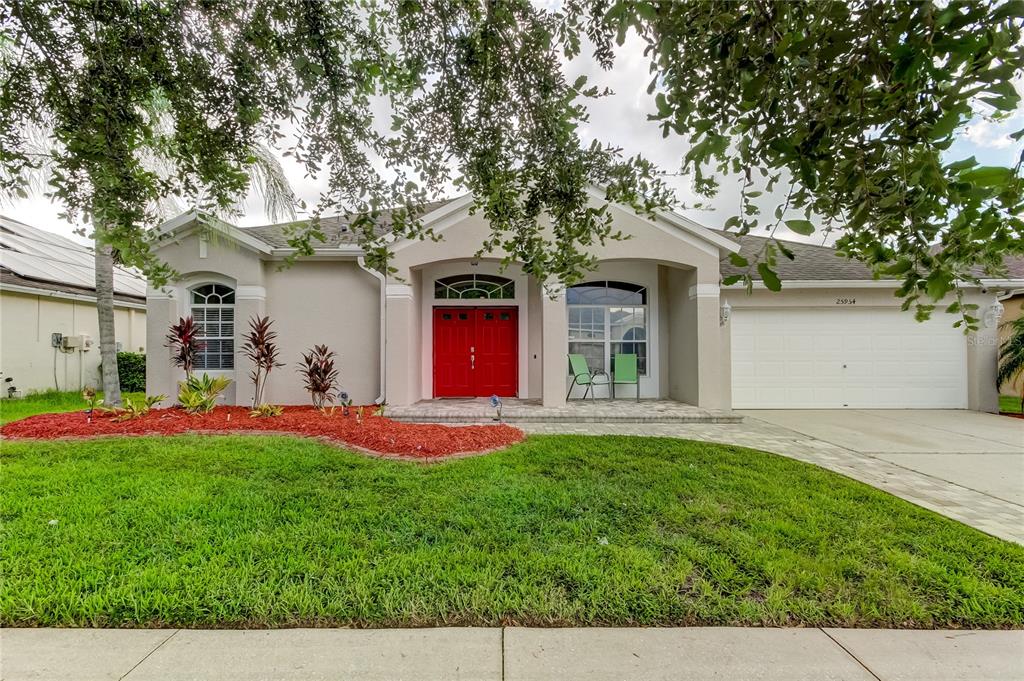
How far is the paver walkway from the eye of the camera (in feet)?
13.8

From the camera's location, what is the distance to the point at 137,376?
1298 centimetres

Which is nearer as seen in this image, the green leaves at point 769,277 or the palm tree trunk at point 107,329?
the green leaves at point 769,277

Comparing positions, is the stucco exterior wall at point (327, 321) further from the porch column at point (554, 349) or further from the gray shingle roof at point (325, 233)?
the porch column at point (554, 349)

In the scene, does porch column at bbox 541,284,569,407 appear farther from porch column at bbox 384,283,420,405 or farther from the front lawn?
the front lawn

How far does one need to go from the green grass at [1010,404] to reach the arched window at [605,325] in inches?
327

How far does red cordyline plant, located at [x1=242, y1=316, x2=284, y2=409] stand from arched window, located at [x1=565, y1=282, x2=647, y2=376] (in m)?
6.34

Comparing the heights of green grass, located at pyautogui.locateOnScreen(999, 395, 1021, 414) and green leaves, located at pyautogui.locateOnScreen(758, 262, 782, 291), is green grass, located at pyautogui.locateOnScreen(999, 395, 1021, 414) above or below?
below

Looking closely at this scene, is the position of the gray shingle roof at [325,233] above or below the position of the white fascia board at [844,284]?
above

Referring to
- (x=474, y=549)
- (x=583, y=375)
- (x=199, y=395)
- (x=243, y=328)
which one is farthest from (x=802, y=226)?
(x=243, y=328)

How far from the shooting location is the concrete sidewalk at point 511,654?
2.11 meters

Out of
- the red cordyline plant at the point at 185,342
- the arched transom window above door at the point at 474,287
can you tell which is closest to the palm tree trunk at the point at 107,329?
the red cordyline plant at the point at 185,342

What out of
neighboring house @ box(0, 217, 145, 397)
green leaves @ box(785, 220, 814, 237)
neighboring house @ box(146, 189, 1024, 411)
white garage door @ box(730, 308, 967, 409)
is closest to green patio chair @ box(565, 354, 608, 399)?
neighboring house @ box(146, 189, 1024, 411)

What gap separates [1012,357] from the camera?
9844 millimetres

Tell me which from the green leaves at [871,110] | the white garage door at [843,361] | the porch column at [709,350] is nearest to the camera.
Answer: the green leaves at [871,110]
